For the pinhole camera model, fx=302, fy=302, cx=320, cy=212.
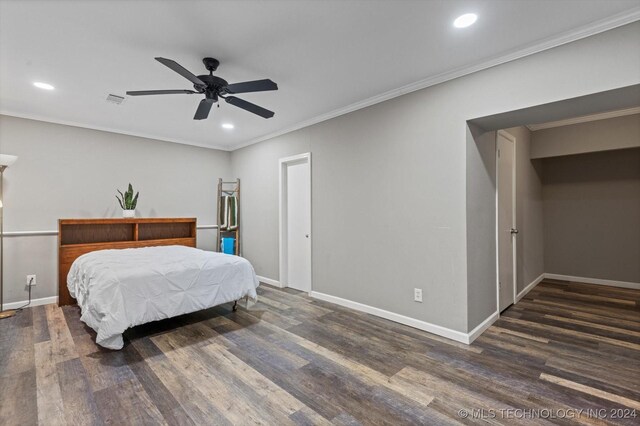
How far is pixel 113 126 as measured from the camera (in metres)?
4.48

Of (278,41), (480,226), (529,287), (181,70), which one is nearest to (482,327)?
(480,226)

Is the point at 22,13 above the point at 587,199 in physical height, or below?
above

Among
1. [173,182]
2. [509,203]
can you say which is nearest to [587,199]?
[509,203]

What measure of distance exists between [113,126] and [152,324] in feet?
9.93

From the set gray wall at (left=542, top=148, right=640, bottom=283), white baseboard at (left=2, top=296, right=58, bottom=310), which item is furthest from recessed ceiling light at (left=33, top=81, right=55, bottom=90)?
gray wall at (left=542, top=148, right=640, bottom=283)

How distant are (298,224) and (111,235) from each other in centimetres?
284

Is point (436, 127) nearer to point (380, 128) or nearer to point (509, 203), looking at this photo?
point (380, 128)

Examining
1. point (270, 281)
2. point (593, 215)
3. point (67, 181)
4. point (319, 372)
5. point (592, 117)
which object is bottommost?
point (319, 372)

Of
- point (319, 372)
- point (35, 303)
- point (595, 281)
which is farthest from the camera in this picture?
point (595, 281)

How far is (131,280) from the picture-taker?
2.71 metres

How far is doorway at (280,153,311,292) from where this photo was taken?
14.8ft

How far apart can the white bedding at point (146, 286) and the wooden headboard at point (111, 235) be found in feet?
1.28

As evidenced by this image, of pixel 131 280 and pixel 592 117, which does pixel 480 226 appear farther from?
pixel 131 280

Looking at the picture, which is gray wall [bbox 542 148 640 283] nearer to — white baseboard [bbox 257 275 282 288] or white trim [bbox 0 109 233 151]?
white baseboard [bbox 257 275 282 288]
